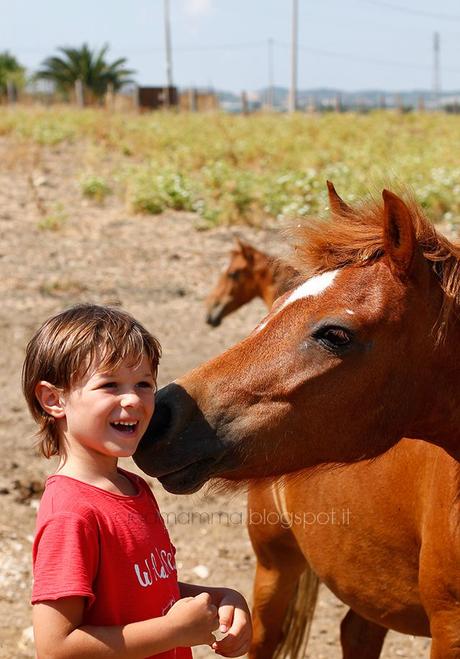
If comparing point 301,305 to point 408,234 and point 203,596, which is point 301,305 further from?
point 203,596

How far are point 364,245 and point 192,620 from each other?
982mm

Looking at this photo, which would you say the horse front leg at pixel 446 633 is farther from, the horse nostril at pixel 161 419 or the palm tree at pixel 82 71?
the palm tree at pixel 82 71

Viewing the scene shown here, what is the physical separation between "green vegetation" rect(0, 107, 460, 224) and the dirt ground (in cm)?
50

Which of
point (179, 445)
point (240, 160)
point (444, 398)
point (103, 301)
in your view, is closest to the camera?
point (179, 445)

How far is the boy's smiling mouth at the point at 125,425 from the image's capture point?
1.98m

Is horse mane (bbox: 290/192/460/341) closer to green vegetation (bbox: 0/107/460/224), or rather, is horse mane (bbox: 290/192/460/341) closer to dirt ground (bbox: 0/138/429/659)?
dirt ground (bbox: 0/138/429/659)

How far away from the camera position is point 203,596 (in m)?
1.93

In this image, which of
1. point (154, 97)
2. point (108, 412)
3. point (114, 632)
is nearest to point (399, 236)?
point (108, 412)

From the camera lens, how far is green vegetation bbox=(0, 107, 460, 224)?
12773 millimetres

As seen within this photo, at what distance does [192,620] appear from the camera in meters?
1.89

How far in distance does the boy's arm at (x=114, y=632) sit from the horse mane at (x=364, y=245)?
0.88 m

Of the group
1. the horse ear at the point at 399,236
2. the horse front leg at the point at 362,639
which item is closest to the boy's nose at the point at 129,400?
the horse ear at the point at 399,236

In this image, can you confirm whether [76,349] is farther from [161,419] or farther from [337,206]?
[337,206]

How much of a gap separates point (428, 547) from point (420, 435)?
0.43m
